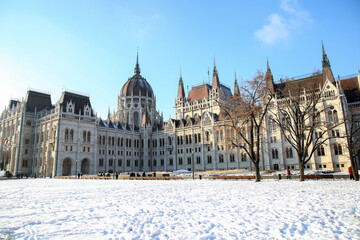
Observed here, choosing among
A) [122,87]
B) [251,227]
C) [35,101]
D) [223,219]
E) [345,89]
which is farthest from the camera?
[122,87]

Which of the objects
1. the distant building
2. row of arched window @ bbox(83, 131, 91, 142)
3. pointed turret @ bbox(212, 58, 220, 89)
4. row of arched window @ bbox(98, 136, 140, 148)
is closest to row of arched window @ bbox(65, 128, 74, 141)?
the distant building

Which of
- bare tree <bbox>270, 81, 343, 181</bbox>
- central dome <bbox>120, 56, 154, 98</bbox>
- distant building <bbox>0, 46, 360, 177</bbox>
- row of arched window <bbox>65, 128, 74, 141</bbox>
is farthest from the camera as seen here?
central dome <bbox>120, 56, 154, 98</bbox>

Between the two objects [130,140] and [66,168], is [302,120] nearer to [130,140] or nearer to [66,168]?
[66,168]

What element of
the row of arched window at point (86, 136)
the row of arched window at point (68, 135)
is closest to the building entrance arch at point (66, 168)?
the row of arched window at point (68, 135)

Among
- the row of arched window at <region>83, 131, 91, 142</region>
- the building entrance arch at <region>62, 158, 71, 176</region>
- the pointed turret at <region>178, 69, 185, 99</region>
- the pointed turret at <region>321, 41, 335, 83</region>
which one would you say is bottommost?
the building entrance arch at <region>62, 158, 71, 176</region>

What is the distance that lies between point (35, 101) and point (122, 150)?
28217mm

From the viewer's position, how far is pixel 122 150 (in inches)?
3110

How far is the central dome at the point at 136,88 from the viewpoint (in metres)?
102

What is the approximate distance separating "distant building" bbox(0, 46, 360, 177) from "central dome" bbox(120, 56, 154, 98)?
50.0 feet

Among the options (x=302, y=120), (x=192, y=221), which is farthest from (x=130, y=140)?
(x=192, y=221)

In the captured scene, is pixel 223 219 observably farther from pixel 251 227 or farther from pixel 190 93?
pixel 190 93

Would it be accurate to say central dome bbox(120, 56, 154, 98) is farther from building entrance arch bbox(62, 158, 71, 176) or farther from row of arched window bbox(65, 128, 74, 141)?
building entrance arch bbox(62, 158, 71, 176)

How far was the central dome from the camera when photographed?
10194 cm

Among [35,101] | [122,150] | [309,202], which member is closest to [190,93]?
[122,150]
